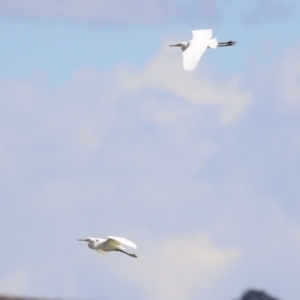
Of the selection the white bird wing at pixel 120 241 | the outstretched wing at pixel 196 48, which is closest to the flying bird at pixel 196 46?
the outstretched wing at pixel 196 48

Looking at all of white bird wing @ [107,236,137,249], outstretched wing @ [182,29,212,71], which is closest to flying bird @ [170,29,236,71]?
outstretched wing @ [182,29,212,71]

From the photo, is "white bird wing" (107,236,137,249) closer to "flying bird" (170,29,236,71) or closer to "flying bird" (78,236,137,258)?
"flying bird" (78,236,137,258)

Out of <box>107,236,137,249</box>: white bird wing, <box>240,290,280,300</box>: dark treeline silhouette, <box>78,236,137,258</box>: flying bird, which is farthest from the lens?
<box>240,290,280,300</box>: dark treeline silhouette

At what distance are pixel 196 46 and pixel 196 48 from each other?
0.65 ft

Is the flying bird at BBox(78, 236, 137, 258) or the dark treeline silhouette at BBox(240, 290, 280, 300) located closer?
the flying bird at BBox(78, 236, 137, 258)

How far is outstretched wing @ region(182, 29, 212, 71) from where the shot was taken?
10319 cm

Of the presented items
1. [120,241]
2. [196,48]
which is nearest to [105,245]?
[120,241]

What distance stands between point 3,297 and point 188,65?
10.8 m

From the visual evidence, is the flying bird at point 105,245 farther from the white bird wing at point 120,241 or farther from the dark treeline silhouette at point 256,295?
the dark treeline silhouette at point 256,295

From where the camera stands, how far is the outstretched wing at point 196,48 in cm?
10319

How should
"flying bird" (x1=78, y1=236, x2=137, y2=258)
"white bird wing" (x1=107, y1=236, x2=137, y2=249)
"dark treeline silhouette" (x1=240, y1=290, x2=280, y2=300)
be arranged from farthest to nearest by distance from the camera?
"dark treeline silhouette" (x1=240, y1=290, x2=280, y2=300)
"flying bird" (x1=78, y1=236, x2=137, y2=258)
"white bird wing" (x1=107, y1=236, x2=137, y2=249)

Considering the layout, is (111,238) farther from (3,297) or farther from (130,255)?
(3,297)

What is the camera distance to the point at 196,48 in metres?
104

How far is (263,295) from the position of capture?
394 feet
